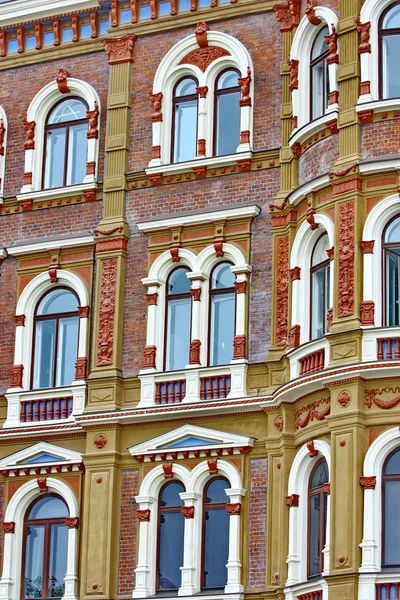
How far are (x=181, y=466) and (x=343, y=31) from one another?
9870 millimetres

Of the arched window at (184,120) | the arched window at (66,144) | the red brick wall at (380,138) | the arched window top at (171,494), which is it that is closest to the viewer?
the red brick wall at (380,138)

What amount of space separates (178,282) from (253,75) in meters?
5.01

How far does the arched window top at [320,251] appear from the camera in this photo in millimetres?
34219

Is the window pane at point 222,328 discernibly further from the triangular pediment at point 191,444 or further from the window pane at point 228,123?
the window pane at point 228,123

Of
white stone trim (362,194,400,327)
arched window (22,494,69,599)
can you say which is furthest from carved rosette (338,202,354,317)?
arched window (22,494,69,599)

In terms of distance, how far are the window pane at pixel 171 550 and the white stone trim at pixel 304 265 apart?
4.81 m

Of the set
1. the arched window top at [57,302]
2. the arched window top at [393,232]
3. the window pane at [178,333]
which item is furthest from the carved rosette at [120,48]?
the arched window top at [393,232]

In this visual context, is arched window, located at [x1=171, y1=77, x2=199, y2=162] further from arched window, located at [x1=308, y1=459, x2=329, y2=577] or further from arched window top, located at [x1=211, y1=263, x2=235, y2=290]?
arched window, located at [x1=308, y1=459, x2=329, y2=577]

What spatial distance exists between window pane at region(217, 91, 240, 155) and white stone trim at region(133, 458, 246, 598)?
7.41 metres

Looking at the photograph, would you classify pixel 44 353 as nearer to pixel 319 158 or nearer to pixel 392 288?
pixel 319 158

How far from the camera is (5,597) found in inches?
1415

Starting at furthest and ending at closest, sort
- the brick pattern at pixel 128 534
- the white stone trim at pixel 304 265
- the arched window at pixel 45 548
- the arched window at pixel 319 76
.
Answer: the arched window at pixel 45 548 < the arched window at pixel 319 76 < the brick pattern at pixel 128 534 < the white stone trim at pixel 304 265

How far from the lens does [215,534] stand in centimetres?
3441

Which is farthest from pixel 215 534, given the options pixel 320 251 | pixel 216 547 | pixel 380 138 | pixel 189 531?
pixel 380 138
